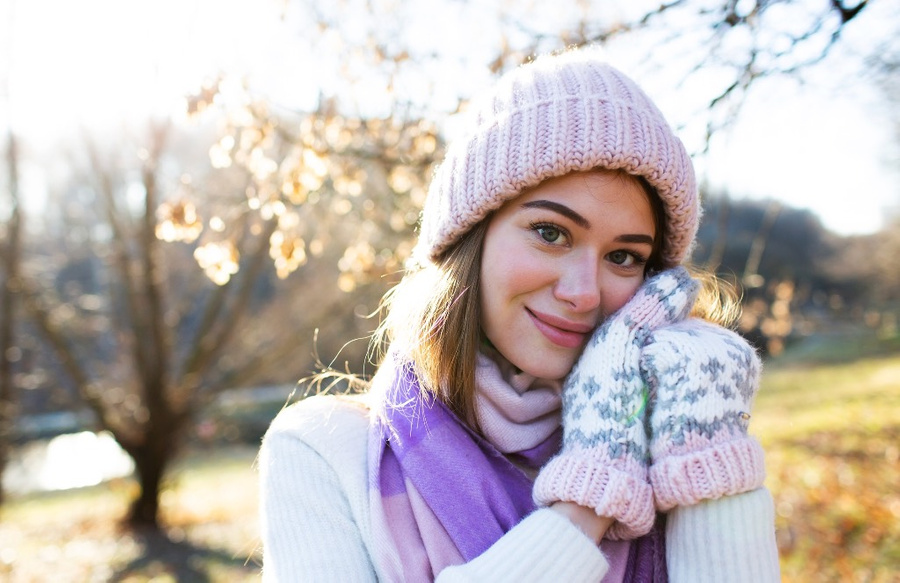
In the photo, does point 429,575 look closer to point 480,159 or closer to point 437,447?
point 437,447

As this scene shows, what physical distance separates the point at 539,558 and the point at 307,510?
1.66ft

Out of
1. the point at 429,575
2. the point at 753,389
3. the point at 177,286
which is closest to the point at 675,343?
the point at 753,389

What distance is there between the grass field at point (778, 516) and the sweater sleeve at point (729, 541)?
310cm

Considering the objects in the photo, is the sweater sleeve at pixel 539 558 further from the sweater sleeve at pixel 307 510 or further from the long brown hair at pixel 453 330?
the long brown hair at pixel 453 330

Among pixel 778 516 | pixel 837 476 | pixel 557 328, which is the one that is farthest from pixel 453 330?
pixel 837 476

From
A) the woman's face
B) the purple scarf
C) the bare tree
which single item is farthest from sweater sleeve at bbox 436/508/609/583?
the bare tree

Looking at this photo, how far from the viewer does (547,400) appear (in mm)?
1710

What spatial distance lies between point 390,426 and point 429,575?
0.35 metres

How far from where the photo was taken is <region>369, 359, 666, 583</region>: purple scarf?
4.99ft

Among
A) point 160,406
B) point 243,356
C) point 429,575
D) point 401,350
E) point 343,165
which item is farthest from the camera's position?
point 243,356

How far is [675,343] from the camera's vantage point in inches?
61.0

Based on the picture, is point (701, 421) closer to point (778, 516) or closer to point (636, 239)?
point (636, 239)

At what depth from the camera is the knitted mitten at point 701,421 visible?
141 centimetres

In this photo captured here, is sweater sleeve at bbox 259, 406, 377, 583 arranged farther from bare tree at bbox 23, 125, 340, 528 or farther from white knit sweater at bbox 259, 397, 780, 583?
bare tree at bbox 23, 125, 340, 528
